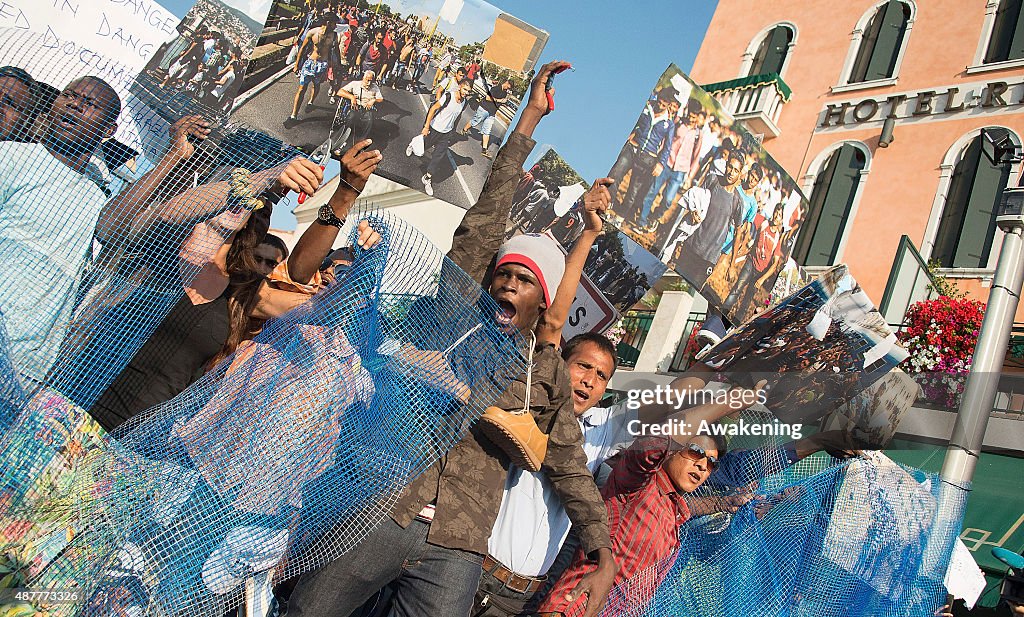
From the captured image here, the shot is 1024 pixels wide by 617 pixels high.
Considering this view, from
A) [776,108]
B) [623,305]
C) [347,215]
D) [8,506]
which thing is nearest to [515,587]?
[347,215]

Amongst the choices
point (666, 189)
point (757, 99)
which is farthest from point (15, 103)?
point (757, 99)

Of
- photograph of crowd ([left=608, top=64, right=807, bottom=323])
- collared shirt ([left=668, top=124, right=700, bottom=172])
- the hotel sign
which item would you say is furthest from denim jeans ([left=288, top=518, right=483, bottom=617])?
the hotel sign

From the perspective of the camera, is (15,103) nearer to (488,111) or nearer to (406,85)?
(406,85)

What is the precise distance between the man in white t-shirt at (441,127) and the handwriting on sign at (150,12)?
1.03 m

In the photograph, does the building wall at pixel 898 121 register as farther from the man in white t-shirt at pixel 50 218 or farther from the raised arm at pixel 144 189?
the man in white t-shirt at pixel 50 218

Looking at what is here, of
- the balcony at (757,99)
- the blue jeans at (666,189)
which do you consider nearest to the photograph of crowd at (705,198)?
the blue jeans at (666,189)

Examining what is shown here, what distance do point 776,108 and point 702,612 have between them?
13.6m

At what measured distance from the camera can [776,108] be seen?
1534cm

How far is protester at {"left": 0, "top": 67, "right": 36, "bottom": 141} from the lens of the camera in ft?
6.81

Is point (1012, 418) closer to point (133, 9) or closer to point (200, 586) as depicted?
point (200, 586)

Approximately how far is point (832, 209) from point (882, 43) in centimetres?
309

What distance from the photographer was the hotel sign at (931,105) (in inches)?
500

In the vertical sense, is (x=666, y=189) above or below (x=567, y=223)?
above

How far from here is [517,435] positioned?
2623mm
